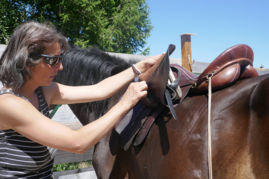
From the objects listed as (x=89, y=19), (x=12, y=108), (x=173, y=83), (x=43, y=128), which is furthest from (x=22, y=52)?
(x=89, y=19)

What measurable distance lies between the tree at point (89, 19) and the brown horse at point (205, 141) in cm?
612

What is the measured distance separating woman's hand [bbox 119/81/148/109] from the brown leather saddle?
5.1 inches

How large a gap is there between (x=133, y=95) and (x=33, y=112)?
522 millimetres

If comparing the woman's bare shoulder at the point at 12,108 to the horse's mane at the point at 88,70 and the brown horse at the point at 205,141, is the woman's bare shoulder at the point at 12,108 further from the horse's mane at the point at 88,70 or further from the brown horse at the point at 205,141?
the horse's mane at the point at 88,70

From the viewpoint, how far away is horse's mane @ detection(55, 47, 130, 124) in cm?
197

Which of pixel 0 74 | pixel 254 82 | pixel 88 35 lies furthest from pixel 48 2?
pixel 254 82

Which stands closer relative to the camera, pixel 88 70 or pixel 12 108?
pixel 12 108

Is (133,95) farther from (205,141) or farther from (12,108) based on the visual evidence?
(12,108)

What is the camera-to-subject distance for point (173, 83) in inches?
52.7

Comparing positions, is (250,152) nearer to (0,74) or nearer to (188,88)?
(188,88)

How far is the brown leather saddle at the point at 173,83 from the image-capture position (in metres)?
1.23

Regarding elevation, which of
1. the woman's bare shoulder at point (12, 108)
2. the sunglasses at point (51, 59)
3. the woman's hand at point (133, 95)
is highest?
the sunglasses at point (51, 59)

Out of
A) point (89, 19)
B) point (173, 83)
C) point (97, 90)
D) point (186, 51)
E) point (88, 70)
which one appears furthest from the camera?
point (89, 19)

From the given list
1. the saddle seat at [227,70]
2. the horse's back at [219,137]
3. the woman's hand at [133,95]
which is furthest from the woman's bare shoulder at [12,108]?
the saddle seat at [227,70]
